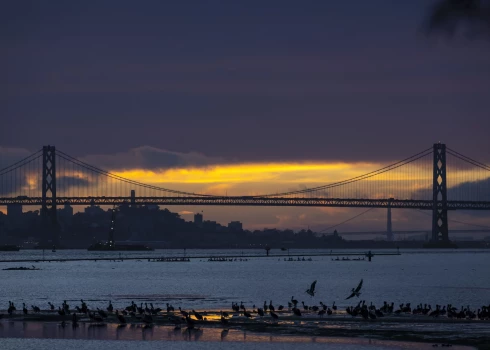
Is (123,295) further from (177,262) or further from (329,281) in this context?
(177,262)

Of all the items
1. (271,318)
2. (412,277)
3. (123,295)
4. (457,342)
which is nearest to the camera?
(457,342)

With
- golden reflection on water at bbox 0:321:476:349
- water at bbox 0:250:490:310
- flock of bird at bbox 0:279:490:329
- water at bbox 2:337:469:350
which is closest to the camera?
water at bbox 2:337:469:350

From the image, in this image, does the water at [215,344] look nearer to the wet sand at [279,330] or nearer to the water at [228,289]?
the wet sand at [279,330]

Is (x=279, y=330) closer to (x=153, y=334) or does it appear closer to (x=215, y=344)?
(x=215, y=344)

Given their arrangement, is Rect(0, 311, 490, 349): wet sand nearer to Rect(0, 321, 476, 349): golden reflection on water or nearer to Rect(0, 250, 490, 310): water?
Rect(0, 321, 476, 349): golden reflection on water

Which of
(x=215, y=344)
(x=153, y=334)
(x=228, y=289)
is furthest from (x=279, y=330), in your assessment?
(x=228, y=289)

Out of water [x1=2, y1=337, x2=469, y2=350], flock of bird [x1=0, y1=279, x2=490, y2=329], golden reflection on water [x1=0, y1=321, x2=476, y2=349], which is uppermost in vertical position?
flock of bird [x1=0, y1=279, x2=490, y2=329]

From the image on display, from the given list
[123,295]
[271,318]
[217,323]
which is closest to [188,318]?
[217,323]

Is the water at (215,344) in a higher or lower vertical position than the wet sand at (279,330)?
lower

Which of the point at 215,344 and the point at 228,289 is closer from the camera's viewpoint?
the point at 215,344

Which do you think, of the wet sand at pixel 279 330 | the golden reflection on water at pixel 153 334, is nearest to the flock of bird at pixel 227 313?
the wet sand at pixel 279 330

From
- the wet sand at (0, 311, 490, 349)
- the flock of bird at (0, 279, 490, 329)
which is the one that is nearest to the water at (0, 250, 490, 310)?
the flock of bird at (0, 279, 490, 329)
